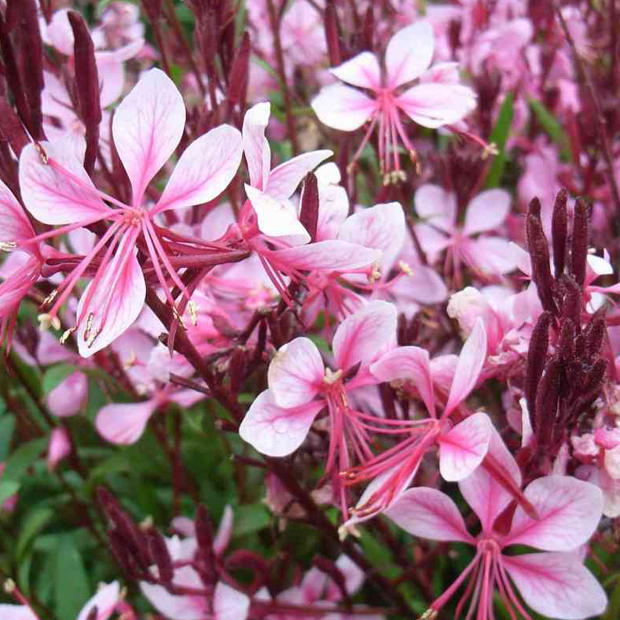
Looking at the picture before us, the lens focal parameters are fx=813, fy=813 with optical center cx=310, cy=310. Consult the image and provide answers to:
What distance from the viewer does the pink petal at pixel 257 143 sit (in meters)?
0.55

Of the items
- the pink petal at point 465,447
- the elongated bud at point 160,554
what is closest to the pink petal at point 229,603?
the elongated bud at point 160,554

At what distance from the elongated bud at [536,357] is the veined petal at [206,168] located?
235 mm

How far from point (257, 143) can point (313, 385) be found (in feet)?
0.65

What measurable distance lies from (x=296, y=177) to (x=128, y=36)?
38.6 inches

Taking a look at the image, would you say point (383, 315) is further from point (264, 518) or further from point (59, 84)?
point (59, 84)

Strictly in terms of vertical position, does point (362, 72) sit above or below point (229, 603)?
above

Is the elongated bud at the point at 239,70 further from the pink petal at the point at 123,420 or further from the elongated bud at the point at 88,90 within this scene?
the pink petal at the point at 123,420

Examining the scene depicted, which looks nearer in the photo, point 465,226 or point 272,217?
point 272,217

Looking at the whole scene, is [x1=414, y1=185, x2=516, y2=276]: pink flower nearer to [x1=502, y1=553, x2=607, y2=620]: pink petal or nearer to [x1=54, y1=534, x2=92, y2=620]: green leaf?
[x1=502, y1=553, x2=607, y2=620]: pink petal

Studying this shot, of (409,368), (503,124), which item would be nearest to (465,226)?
(503,124)

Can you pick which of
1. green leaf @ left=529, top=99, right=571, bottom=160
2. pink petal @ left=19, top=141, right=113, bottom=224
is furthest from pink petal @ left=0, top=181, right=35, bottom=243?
green leaf @ left=529, top=99, right=571, bottom=160

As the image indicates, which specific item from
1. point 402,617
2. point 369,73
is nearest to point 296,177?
point 369,73

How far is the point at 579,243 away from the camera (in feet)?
1.97

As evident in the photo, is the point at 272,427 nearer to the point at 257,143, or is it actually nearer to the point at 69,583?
the point at 257,143
